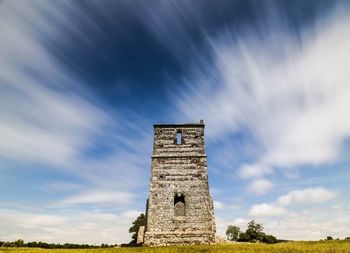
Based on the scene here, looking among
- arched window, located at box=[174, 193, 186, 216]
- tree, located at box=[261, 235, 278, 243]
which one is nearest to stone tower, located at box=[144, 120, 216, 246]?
arched window, located at box=[174, 193, 186, 216]

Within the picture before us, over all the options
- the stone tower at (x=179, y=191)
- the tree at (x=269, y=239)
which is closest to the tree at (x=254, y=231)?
the tree at (x=269, y=239)

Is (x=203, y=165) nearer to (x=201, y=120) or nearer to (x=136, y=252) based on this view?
(x=201, y=120)

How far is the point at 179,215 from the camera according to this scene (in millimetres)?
20375

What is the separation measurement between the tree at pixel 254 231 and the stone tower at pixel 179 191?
30126mm

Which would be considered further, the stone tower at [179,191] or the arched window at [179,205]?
the arched window at [179,205]

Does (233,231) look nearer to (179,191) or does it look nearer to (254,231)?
(254,231)

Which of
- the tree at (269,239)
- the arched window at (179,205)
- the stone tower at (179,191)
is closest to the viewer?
the stone tower at (179,191)

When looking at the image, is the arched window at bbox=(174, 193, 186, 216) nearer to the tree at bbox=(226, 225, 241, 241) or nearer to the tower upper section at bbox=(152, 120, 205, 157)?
the tower upper section at bbox=(152, 120, 205, 157)

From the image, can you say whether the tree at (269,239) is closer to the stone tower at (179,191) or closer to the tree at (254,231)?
the tree at (254,231)

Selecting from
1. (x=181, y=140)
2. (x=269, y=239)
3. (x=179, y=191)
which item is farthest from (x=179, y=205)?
(x=269, y=239)

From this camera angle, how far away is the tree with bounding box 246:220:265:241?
45.9m

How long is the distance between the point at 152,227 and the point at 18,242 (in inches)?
362

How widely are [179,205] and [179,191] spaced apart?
1.04 m

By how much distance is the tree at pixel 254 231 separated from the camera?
151 feet
